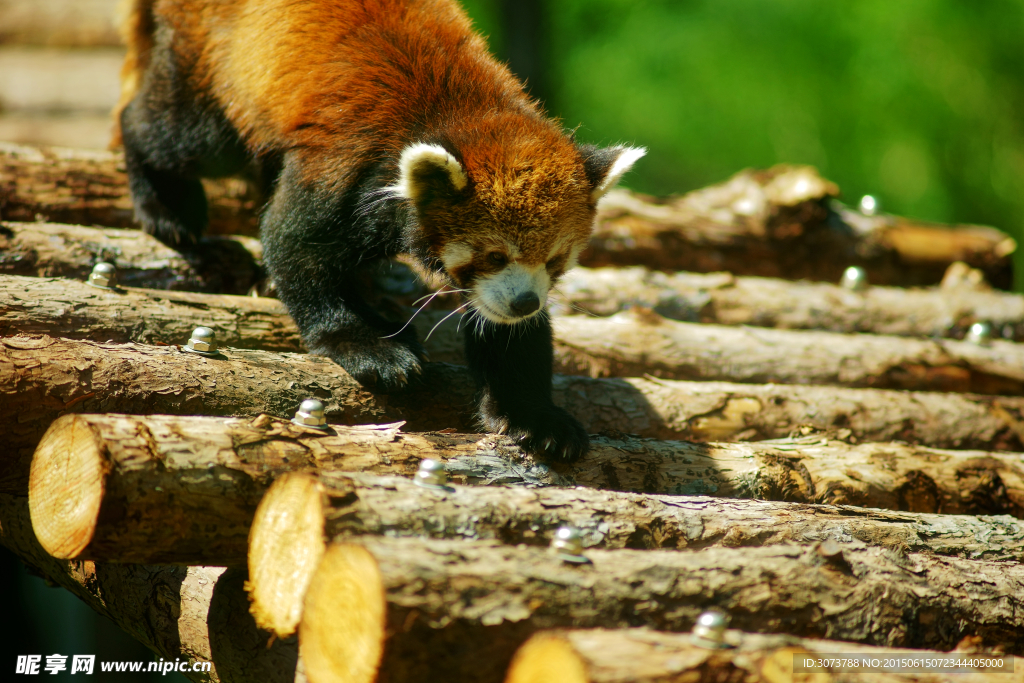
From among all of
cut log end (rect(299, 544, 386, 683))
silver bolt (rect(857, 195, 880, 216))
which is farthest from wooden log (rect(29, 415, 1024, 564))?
silver bolt (rect(857, 195, 880, 216))

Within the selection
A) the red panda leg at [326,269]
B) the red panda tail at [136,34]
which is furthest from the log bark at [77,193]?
the red panda leg at [326,269]

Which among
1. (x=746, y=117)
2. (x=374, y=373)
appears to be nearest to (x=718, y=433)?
(x=374, y=373)

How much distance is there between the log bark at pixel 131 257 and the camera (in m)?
2.89

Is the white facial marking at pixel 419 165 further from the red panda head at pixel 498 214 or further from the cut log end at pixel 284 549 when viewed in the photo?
the cut log end at pixel 284 549

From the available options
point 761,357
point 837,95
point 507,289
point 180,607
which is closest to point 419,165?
point 507,289

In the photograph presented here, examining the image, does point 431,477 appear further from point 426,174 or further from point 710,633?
point 426,174

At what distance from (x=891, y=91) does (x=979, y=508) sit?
7.16m

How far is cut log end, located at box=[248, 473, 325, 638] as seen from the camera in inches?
64.4

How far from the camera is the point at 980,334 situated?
3953 mm

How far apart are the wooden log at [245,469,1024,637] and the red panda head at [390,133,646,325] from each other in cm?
87

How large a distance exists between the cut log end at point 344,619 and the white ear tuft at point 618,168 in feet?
6.07

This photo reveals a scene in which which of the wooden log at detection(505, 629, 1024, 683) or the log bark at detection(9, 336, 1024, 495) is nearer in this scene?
the wooden log at detection(505, 629, 1024, 683)

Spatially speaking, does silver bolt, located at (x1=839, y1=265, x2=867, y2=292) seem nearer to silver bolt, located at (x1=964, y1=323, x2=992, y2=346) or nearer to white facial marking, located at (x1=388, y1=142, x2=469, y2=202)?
silver bolt, located at (x1=964, y1=323, x2=992, y2=346)

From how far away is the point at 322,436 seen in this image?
1.99 metres
